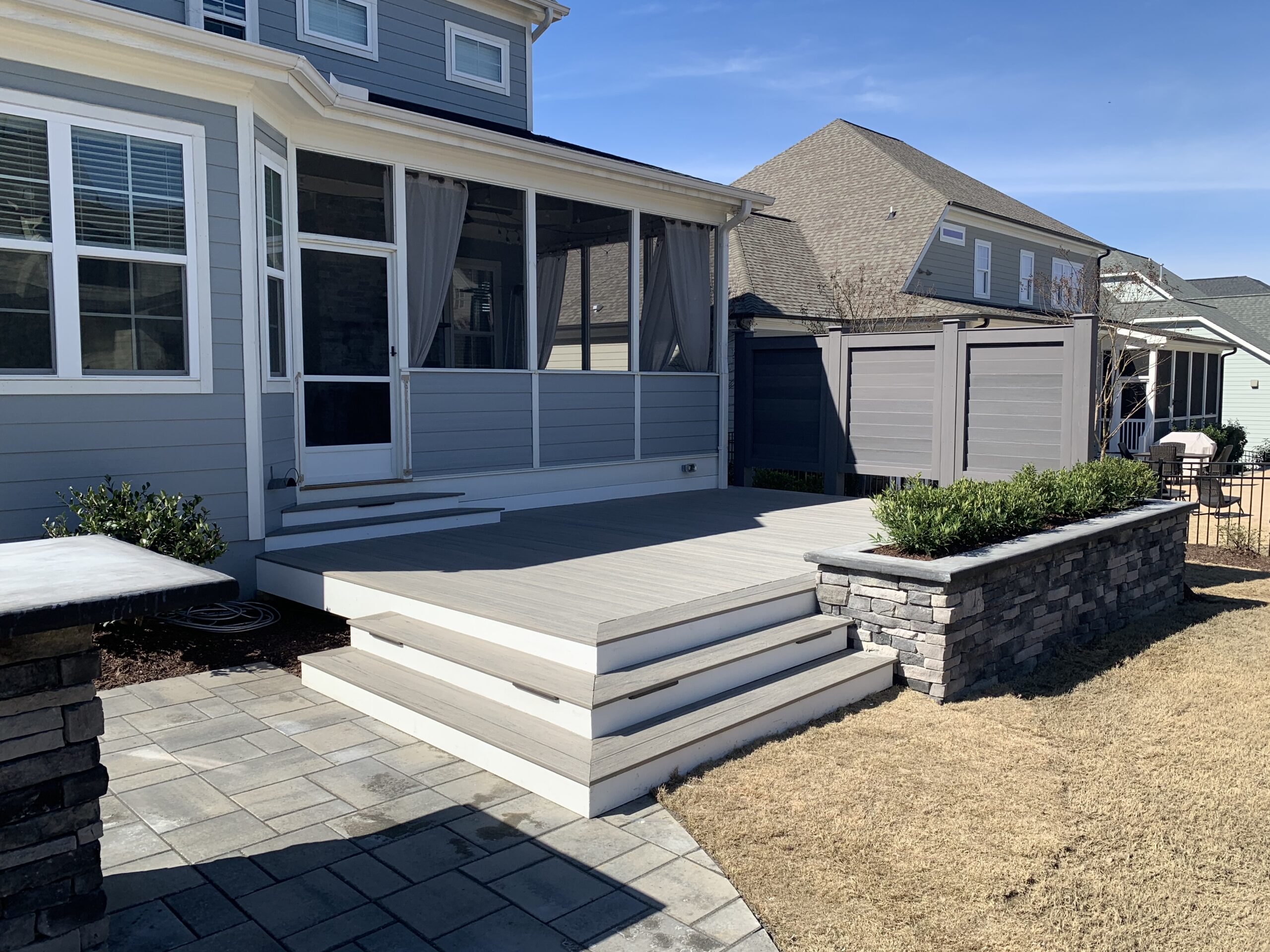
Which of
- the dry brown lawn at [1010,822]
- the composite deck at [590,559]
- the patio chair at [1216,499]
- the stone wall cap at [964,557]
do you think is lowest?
the dry brown lawn at [1010,822]

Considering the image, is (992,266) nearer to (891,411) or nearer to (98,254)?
(891,411)

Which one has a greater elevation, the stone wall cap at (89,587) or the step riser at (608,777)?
the stone wall cap at (89,587)

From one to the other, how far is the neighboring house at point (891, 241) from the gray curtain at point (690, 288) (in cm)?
392

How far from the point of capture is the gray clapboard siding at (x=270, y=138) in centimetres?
596

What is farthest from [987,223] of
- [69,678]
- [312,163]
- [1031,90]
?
[69,678]

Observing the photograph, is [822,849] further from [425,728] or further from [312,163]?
[312,163]

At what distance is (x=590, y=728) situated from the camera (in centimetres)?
370

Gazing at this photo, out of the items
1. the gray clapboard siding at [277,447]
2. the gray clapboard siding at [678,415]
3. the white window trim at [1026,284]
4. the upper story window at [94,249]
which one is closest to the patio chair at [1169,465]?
the gray clapboard siding at [678,415]

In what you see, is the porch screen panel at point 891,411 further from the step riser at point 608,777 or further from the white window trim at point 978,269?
the white window trim at point 978,269

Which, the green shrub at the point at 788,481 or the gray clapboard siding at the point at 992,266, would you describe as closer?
the green shrub at the point at 788,481

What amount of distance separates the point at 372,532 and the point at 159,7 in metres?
5.14

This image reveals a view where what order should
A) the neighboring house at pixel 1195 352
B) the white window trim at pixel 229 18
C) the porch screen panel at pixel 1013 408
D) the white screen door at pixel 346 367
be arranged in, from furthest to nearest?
the neighboring house at pixel 1195 352
the white window trim at pixel 229 18
the porch screen panel at pixel 1013 408
the white screen door at pixel 346 367

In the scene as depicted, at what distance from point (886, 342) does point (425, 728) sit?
22.0ft

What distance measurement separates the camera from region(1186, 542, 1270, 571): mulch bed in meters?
9.03
